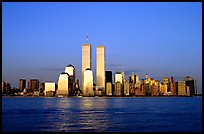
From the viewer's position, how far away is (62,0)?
5785 millimetres

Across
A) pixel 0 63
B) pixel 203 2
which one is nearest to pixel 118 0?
pixel 203 2

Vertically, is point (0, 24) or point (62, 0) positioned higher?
point (62, 0)

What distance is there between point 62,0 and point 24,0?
0.77 m

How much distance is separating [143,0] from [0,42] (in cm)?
293

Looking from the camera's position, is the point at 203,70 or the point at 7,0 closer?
the point at 203,70

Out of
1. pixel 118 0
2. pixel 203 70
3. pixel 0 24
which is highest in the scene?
pixel 118 0

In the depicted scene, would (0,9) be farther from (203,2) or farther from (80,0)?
(203,2)

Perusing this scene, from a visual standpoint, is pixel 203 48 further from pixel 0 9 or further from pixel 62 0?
pixel 0 9

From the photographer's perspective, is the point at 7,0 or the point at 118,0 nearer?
the point at 118,0

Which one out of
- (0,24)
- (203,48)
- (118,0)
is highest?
(118,0)

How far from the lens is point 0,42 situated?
5.70 m

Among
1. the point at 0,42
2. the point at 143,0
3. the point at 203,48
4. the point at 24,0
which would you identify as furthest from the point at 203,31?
the point at 0,42

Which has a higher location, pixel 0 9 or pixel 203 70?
pixel 0 9

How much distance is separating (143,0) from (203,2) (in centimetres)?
120
